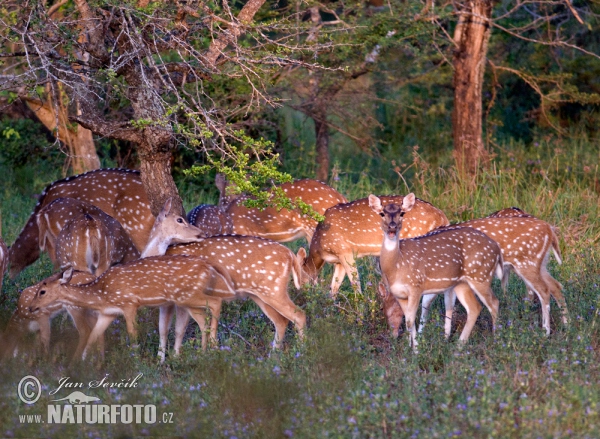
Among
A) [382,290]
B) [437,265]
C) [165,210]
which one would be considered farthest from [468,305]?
[165,210]

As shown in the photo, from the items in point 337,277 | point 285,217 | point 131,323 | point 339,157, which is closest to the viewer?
point 131,323

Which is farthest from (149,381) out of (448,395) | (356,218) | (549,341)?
(356,218)

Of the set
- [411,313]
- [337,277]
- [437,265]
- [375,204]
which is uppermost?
[375,204]

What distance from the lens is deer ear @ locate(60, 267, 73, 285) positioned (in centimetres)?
794

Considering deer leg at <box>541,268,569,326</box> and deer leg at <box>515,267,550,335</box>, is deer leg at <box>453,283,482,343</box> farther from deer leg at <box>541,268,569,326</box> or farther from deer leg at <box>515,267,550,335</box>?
deer leg at <box>541,268,569,326</box>

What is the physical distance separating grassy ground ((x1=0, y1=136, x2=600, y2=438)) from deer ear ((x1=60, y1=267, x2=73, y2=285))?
0.57 meters

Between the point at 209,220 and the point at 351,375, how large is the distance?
3860 mm

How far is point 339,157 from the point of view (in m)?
16.3

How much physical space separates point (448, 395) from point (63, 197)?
18.3 feet

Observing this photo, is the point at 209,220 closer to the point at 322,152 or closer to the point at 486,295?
the point at 486,295

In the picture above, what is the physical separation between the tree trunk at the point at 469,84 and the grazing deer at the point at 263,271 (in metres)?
5.65

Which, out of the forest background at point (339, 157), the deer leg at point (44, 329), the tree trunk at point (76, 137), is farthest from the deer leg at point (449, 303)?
the tree trunk at point (76, 137)

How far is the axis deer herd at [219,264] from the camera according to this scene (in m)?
7.96

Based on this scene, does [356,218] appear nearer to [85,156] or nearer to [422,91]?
[85,156]
